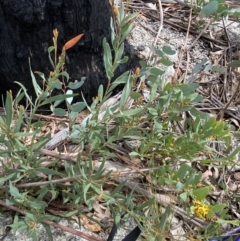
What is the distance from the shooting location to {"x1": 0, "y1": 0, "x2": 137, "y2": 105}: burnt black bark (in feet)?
4.97

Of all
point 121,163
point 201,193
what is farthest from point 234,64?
point 201,193

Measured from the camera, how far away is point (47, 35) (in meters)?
1.56

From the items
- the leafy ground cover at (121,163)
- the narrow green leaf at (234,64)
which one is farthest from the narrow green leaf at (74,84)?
the narrow green leaf at (234,64)

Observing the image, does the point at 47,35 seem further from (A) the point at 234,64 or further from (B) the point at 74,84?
(A) the point at 234,64

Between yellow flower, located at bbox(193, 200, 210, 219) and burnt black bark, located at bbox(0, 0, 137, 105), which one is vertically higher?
burnt black bark, located at bbox(0, 0, 137, 105)

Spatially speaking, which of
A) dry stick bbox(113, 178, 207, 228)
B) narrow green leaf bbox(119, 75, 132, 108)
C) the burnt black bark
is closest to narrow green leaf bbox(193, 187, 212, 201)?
dry stick bbox(113, 178, 207, 228)

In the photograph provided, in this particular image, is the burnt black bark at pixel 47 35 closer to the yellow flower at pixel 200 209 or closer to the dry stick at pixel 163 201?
the dry stick at pixel 163 201

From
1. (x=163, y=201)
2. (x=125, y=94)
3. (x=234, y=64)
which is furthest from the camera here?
(x=234, y=64)

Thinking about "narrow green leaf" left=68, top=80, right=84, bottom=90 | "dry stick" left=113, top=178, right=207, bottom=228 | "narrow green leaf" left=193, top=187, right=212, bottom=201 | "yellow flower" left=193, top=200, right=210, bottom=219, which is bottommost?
"dry stick" left=113, top=178, right=207, bottom=228

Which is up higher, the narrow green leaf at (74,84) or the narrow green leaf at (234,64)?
the narrow green leaf at (74,84)

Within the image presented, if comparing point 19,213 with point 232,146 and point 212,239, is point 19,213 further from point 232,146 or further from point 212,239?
point 232,146

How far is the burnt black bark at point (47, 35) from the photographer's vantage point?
151 centimetres

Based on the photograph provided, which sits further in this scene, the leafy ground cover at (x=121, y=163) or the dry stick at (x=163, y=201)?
the dry stick at (x=163, y=201)

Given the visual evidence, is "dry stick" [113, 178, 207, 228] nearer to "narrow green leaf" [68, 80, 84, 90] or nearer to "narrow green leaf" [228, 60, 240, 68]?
"narrow green leaf" [68, 80, 84, 90]
